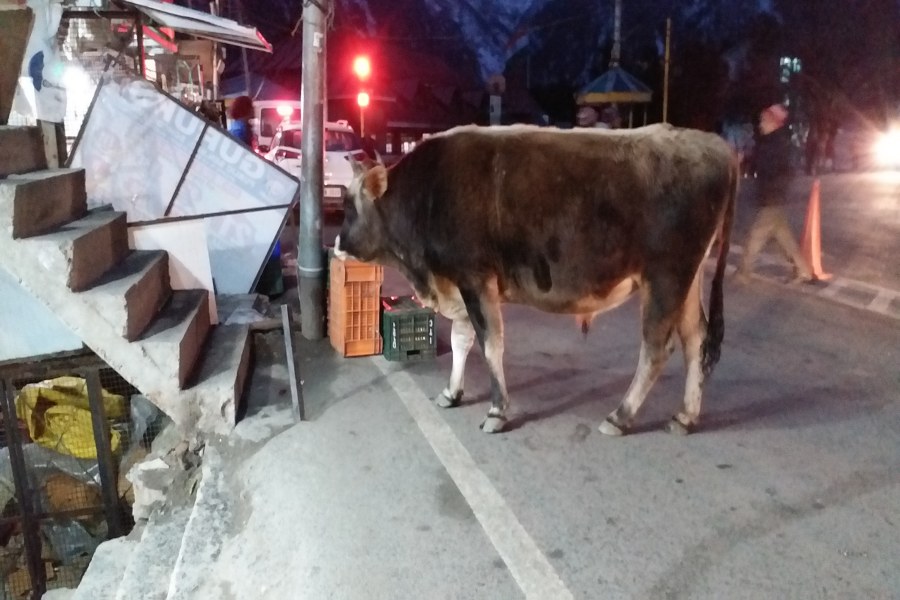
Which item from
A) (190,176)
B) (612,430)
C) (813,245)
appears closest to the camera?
(612,430)

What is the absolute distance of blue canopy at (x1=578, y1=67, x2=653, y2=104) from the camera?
20656mm

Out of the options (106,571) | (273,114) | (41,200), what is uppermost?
(273,114)

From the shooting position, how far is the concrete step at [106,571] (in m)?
4.48

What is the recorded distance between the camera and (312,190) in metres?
6.81

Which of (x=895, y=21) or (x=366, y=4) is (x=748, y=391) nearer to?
(x=895, y=21)

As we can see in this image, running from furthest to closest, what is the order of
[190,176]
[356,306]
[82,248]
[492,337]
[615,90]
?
[615,90] → [190,176] → [356,306] → [82,248] → [492,337]

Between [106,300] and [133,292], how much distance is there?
0.74 feet

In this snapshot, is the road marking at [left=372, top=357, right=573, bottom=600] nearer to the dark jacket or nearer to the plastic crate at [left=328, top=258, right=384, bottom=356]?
the plastic crate at [left=328, top=258, right=384, bottom=356]

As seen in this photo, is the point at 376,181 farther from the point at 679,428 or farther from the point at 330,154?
the point at 330,154

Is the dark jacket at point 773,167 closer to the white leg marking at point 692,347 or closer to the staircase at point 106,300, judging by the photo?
the white leg marking at point 692,347

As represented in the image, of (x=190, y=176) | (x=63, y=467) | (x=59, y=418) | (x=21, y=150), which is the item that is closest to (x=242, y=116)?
(x=190, y=176)

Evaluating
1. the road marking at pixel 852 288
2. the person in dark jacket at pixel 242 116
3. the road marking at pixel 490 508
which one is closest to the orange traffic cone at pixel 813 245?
the road marking at pixel 852 288

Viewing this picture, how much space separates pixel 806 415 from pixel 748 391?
21.0 inches

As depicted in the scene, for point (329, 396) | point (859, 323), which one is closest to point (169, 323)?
point (329, 396)
